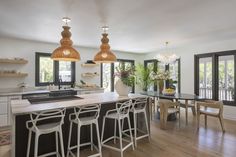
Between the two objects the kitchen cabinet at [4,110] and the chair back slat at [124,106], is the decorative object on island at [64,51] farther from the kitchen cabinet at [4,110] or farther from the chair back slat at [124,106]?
the kitchen cabinet at [4,110]

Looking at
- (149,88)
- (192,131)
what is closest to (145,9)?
(192,131)

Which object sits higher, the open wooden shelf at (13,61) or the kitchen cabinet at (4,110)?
the open wooden shelf at (13,61)

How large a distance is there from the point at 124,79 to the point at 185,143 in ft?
5.87

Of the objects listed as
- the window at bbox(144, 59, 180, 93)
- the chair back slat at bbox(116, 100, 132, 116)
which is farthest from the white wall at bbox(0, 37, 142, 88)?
the window at bbox(144, 59, 180, 93)

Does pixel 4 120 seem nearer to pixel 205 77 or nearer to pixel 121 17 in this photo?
pixel 121 17

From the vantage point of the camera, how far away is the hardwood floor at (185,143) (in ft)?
9.27

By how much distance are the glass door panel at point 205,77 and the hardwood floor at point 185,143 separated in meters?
1.63

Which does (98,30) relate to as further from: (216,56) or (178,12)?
(216,56)

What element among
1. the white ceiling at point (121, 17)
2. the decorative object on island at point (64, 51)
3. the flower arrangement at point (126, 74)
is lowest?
the flower arrangement at point (126, 74)

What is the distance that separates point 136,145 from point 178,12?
259cm

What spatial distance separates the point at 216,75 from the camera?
215 inches

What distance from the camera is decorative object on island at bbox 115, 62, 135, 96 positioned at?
352 centimetres

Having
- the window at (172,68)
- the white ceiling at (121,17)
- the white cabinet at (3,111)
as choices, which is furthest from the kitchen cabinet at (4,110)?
the window at (172,68)

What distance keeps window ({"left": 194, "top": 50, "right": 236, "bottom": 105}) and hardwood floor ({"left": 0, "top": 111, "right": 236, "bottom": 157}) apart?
1.33 meters
